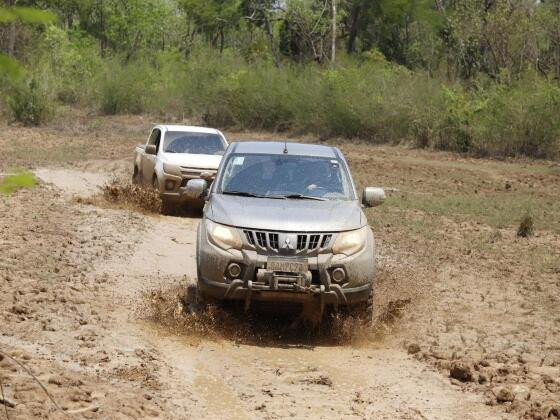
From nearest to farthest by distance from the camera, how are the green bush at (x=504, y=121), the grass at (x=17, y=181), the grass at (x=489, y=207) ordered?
the grass at (x=17, y=181) < the grass at (x=489, y=207) < the green bush at (x=504, y=121)

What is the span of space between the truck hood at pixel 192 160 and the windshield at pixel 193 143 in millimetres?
303

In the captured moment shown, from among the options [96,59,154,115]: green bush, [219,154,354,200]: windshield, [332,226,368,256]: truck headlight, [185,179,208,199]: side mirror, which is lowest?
[96,59,154,115]: green bush

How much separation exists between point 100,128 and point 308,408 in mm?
33407

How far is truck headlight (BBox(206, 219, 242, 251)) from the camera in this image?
838cm

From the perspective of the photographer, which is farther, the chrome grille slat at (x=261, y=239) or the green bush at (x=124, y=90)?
the green bush at (x=124, y=90)

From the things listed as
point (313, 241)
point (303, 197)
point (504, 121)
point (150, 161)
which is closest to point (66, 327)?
point (313, 241)

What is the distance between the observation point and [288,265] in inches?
322

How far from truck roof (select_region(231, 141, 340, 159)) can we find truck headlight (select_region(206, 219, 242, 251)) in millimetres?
1504

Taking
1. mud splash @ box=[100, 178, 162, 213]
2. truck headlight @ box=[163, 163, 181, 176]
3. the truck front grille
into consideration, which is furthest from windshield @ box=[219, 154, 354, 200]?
mud splash @ box=[100, 178, 162, 213]

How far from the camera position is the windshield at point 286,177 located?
9.38 m

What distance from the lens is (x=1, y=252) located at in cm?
1148

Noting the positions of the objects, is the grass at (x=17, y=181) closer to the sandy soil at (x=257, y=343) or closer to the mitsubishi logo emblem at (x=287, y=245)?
the sandy soil at (x=257, y=343)

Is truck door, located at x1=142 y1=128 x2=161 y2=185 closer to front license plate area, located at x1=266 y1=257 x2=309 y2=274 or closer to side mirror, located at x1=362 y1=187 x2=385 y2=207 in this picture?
side mirror, located at x1=362 y1=187 x2=385 y2=207

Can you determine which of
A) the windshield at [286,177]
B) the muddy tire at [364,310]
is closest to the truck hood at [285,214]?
the windshield at [286,177]
